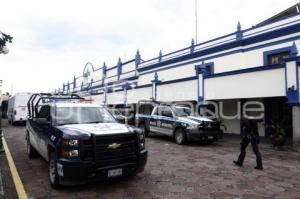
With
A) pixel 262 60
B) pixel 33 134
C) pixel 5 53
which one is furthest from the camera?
pixel 262 60

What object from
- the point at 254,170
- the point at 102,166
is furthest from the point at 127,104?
the point at 102,166

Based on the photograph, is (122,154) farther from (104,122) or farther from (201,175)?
(201,175)

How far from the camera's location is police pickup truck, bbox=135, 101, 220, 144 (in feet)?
41.4

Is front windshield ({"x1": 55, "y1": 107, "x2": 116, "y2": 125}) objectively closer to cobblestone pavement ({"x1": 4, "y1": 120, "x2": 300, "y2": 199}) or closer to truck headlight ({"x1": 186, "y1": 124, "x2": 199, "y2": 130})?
cobblestone pavement ({"x1": 4, "y1": 120, "x2": 300, "y2": 199})

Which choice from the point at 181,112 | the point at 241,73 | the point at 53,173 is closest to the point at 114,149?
the point at 53,173

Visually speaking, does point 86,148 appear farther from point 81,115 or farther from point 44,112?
point 44,112

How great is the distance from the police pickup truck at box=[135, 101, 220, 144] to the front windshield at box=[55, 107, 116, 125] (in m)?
6.13

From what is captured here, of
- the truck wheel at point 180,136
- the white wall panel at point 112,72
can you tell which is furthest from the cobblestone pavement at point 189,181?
the white wall panel at point 112,72

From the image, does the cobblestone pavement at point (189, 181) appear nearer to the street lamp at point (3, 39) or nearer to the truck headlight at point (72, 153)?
the truck headlight at point (72, 153)

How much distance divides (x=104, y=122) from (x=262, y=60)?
41.3 feet

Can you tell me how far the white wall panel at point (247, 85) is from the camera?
1241 centimetres

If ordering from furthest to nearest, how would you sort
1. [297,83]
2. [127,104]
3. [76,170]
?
[127,104] < [297,83] < [76,170]

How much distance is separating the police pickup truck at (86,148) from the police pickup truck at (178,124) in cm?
645

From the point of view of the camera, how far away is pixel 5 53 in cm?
1059
